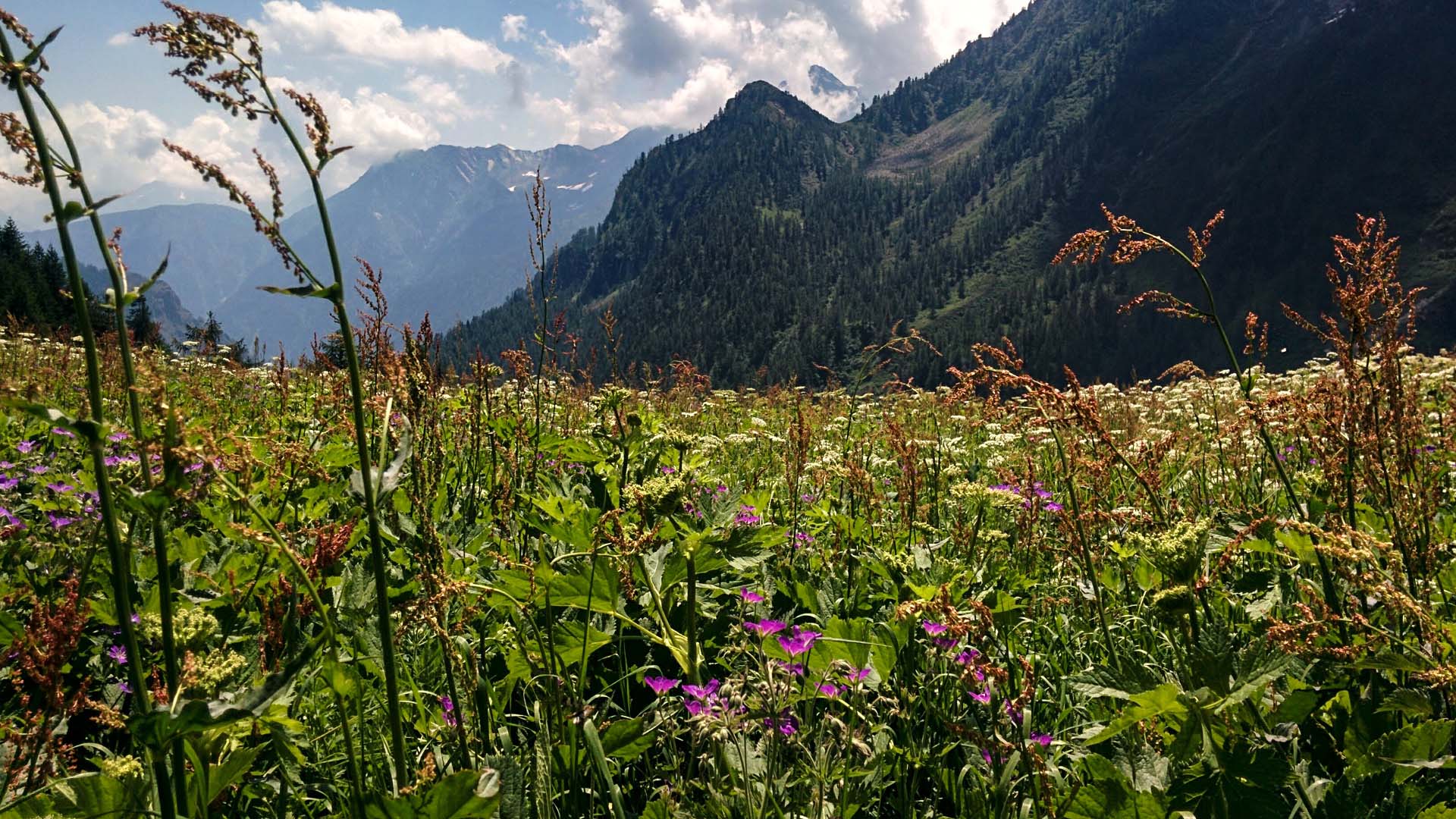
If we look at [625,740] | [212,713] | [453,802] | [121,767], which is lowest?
[625,740]

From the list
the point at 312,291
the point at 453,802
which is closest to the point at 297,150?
the point at 312,291

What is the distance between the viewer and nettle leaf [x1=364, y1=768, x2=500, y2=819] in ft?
3.97

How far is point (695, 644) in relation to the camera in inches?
77.3

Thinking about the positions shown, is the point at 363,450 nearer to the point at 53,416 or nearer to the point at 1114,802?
the point at 53,416

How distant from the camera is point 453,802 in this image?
1.25 m

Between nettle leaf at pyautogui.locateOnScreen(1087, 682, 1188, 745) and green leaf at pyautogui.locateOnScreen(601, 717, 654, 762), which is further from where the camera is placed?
green leaf at pyautogui.locateOnScreen(601, 717, 654, 762)

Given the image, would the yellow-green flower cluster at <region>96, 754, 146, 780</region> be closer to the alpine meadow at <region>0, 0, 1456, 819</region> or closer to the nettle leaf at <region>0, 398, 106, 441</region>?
the alpine meadow at <region>0, 0, 1456, 819</region>

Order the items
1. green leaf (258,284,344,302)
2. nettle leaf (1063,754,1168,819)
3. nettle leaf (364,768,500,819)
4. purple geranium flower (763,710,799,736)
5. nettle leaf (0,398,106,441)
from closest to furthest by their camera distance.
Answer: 1. nettle leaf (0,398,106,441)
2. green leaf (258,284,344,302)
3. nettle leaf (364,768,500,819)
4. nettle leaf (1063,754,1168,819)
5. purple geranium flower (763,710,799,736)

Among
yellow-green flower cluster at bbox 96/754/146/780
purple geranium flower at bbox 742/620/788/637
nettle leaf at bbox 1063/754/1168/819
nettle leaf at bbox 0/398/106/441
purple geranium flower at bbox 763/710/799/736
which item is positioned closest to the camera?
nettle leaf at bbox 0/398/106/441

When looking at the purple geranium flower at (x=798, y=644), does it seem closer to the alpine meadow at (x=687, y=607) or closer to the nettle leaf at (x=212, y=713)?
the alpine meadow at (x=687, y=607)

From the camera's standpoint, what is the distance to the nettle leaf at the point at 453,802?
1.21 metres

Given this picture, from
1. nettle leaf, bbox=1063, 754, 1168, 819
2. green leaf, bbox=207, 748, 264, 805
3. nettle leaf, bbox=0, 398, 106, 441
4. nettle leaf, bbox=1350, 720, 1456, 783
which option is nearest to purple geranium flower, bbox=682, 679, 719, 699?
nettle leaf, bbox=1063, 754, 1168, 819

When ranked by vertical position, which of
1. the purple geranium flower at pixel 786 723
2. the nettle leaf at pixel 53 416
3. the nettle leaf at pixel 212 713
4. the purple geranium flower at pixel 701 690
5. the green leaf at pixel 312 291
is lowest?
the purple geranium flower at pixel 786 723

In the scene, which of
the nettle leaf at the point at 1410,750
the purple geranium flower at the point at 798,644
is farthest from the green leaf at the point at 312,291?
the nettle leaf at the point at 1410,750
